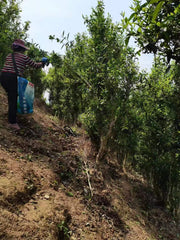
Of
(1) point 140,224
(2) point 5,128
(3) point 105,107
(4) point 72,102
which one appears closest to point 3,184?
(2) point 5,128

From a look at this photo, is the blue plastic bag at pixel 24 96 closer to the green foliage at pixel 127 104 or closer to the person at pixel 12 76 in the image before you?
the person at pixel 12 76

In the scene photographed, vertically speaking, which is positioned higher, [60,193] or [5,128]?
[5,128]

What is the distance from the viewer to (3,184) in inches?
130

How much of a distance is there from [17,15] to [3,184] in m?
11.9

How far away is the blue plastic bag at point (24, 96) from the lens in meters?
5.51

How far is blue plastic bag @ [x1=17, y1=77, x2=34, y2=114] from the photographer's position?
217 inches

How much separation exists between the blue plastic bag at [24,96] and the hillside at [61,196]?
0.61 meters

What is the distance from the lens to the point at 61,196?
4.12 m

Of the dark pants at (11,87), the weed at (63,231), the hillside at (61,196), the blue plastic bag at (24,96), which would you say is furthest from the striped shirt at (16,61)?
the weed at (63,231)

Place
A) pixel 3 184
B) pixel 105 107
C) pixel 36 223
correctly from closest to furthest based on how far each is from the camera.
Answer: pixel 36 223 < pixel 3 184 < pixel 105 107

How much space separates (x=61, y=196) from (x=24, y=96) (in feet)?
10.2

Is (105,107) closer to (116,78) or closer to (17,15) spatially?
(116,78)

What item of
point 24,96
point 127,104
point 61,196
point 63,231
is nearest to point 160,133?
point 127,104

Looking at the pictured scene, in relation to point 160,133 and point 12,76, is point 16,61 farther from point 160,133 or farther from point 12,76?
point 160,133
